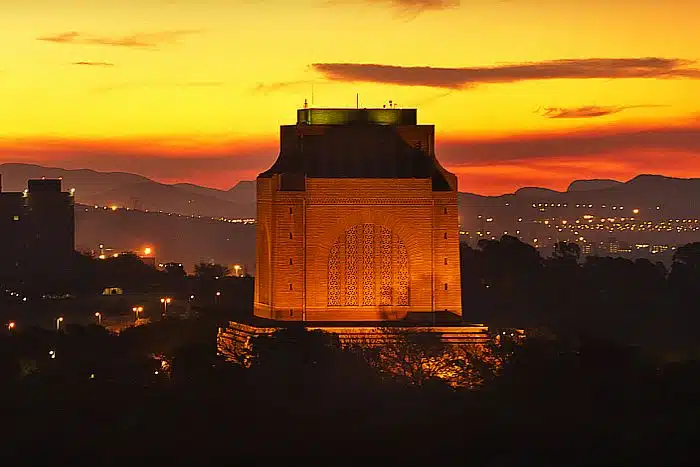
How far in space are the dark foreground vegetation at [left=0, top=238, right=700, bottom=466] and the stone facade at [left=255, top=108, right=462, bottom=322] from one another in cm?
187

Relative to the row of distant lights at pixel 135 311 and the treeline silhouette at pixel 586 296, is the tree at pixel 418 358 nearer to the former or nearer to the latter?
the treeline silhouette at pixel 586 296

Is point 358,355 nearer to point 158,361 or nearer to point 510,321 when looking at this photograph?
point 158,361

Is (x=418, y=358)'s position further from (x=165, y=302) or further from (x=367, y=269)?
(x=165, y=302)

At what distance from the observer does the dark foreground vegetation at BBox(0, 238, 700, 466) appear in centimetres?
4225

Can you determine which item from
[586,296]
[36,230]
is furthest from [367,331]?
[36,230]

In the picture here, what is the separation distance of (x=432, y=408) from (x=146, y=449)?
23.0 ft

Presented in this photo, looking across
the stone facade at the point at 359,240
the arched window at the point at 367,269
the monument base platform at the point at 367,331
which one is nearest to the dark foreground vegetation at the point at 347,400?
the monument base platform at the point at 367,331

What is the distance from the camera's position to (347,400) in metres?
47.3

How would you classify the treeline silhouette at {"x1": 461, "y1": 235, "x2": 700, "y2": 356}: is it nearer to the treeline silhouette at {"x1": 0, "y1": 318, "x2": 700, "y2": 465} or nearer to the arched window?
the arched window

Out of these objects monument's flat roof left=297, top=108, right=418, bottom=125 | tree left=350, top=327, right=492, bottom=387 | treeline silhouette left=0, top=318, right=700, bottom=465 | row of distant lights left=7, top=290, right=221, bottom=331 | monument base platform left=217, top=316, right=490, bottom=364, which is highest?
monument's flat roof left=297, top=108, right=418, bottom=125

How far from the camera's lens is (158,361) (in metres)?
→ 55.9

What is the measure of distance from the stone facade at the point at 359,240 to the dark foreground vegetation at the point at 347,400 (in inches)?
73.7

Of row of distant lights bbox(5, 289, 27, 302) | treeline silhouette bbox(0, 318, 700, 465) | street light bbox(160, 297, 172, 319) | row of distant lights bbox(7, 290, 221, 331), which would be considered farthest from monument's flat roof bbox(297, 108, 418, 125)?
row of distant lights bbox(5, 289, 27, 302)

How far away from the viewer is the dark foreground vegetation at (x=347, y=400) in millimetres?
42250
